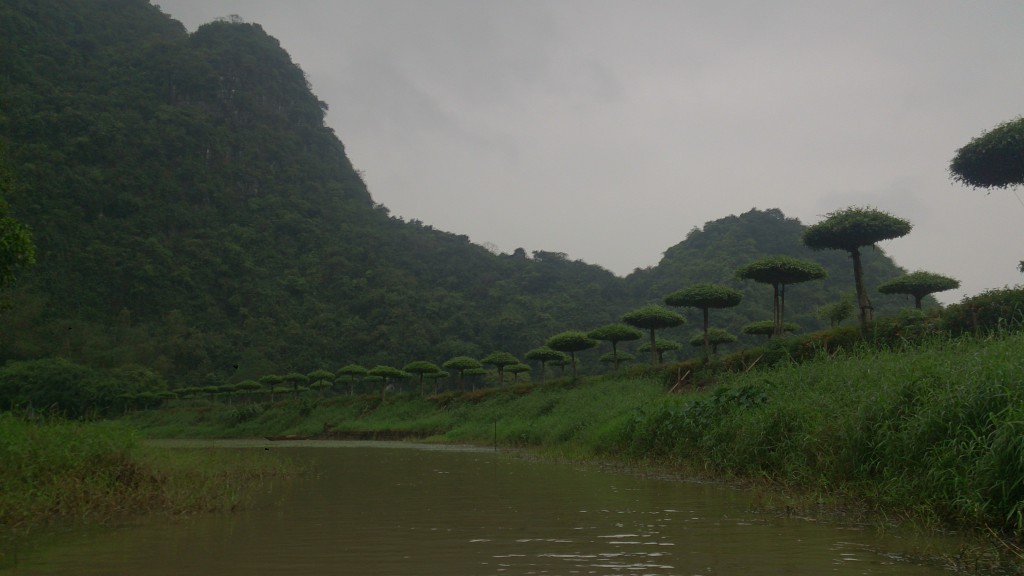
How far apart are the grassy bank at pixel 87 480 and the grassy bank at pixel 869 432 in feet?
23.6

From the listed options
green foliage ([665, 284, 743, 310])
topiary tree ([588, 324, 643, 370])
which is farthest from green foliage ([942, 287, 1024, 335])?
topiary tree ([588, 324, 643, 370])

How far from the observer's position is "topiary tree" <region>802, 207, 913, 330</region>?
21.2 metres

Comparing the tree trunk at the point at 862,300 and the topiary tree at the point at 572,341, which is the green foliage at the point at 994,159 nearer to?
the tree trunk at the point at 862,300

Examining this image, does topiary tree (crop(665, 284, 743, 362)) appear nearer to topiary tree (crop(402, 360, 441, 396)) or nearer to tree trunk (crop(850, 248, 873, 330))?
tree trunk (crop(850, 248, 873, 330))

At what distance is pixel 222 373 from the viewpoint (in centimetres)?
5803

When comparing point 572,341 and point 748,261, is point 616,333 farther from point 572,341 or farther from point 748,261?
point 748,261

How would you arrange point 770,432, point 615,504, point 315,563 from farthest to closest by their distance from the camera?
point 770,432 < point 615,504 < point 315,563

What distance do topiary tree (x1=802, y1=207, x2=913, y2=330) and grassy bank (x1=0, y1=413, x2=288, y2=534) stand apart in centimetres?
1931

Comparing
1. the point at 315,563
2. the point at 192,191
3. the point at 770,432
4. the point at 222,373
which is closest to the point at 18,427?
the point at 315,563

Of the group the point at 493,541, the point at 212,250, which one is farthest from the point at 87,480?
the point at 212,250

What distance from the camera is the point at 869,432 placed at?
24.4ft

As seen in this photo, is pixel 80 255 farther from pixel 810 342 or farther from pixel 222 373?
pixel 810 342

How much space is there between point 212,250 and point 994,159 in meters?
70.4

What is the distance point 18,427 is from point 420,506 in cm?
518
